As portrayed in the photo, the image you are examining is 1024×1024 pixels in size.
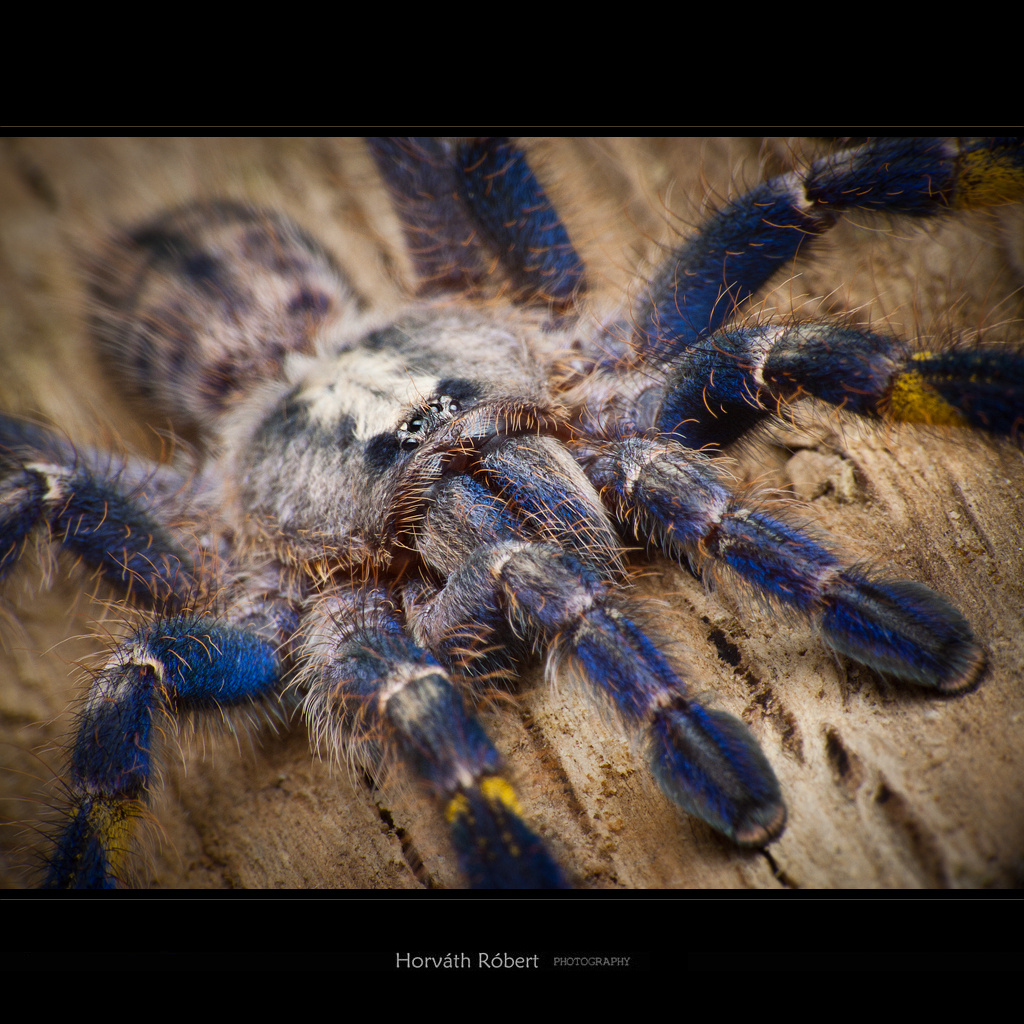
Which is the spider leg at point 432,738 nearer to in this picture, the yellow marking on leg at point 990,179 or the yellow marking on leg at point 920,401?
the yellow marking on leg at point 920,401

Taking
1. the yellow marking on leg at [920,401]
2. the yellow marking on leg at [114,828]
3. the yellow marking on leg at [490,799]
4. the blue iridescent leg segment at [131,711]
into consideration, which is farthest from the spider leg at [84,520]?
the yellow marking on leg at [920,401]

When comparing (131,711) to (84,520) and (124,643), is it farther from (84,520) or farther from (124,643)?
(84,520)

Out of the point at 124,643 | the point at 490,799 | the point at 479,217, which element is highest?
the point at 479,217

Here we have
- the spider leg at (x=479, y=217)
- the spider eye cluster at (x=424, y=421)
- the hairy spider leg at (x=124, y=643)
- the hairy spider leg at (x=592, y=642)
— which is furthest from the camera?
the spider leg at (x=479, y=217)

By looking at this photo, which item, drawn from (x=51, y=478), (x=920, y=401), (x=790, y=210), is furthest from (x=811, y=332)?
(x=51, y=478)
